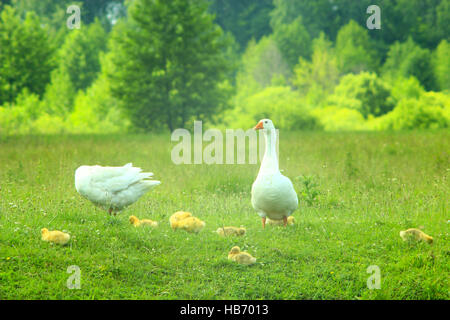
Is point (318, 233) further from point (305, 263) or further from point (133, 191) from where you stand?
point (133, 191)

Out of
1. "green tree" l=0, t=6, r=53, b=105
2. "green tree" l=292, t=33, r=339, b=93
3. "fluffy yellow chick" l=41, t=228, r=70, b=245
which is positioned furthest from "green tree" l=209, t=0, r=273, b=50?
"fluffy yellow chick" l=41, t=228, r=70, b=245

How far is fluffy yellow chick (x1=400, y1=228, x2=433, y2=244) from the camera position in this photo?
711 centimetres

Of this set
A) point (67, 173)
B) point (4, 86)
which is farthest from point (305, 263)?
point (4, 86)

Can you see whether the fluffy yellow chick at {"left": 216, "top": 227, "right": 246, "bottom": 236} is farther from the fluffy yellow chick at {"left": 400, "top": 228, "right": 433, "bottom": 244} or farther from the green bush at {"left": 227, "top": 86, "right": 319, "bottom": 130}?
the green bush at {"left": 227, "top": 86, "right": 319, "bottom": 130}

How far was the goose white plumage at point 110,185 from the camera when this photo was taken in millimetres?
8070

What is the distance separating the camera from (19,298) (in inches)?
219

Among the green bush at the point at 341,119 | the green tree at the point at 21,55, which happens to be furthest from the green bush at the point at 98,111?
the green bush at the point at 341,119

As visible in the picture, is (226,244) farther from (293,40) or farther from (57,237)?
(293,40)

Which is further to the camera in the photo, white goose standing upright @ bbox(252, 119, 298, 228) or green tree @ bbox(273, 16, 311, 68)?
green tree @ bbox(273, 16, 311, 68)

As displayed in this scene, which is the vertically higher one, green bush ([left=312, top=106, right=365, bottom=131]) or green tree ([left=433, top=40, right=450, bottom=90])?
green tree ([left=433, top=40, right=450, bottom=90])

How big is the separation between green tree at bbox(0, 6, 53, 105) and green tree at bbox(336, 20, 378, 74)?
27.6 metres

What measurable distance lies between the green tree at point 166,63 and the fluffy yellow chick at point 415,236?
26586 mm

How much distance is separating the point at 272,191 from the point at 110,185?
2.73 metres

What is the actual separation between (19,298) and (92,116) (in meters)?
36.1
